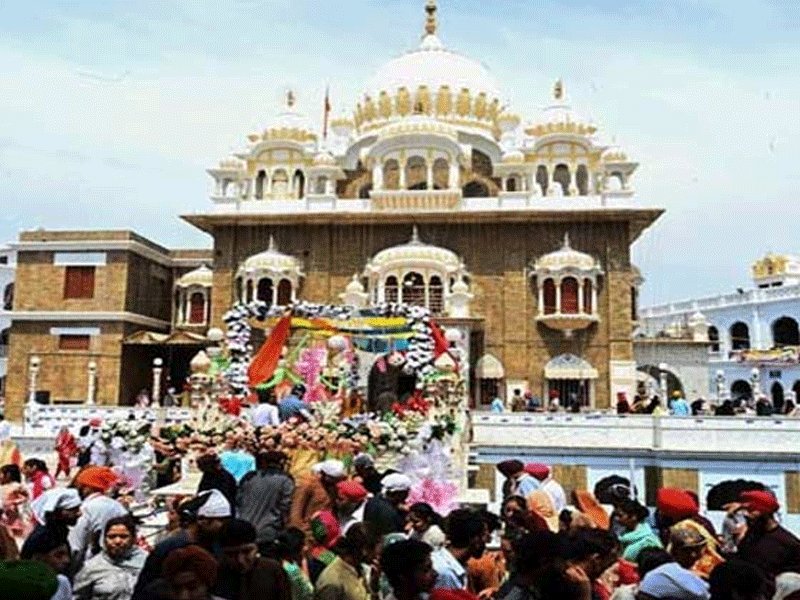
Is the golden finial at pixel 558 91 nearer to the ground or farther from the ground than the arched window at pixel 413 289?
farther from the ground

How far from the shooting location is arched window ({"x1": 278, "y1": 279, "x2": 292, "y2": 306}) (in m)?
27.5

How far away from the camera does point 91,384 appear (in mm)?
28000

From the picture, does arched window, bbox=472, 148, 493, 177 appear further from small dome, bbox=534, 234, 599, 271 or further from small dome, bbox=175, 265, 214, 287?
small dome, bbox=175, 265, 214, 287

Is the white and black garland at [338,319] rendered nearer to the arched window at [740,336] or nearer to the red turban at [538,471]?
the red turban at [538,471]

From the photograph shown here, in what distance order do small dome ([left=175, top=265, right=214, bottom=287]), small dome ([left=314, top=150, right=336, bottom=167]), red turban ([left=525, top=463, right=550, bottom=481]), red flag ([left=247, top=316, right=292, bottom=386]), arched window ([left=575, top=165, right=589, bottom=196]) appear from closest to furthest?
red turban ([left=525, top=463, right=550, bottom=481])
red flag ([left=247, top=316, right=292, bottom=386])
arched window ([left=575, top=165, right=589, bottom=196])
small dome ([left=314, top=150, right=336, bottom=167])
small dome ([left=175, top=265, right=214, bottom=287])

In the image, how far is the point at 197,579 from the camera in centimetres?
330

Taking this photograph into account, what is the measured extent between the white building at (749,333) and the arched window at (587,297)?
41.9 ft

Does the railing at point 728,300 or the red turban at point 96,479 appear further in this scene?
the railing at point 728,300

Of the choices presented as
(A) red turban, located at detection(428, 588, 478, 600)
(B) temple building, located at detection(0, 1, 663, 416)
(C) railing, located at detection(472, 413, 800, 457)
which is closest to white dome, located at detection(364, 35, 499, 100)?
(B) temple building, located at detection(0, 1, 663, 416)

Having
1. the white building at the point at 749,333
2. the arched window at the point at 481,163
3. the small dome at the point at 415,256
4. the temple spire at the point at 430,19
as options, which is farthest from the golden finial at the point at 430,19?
the white building at the point at 749,333

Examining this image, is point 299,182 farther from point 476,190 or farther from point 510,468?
point 510,468

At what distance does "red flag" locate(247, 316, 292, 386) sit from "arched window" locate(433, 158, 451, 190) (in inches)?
485

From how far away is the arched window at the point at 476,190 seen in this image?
2996 cm

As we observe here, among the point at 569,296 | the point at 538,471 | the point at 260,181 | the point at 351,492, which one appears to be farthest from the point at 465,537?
the point at 260,181
